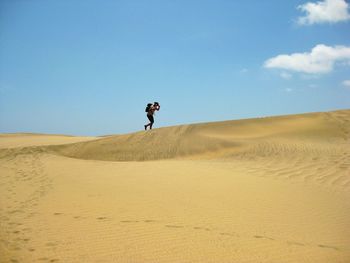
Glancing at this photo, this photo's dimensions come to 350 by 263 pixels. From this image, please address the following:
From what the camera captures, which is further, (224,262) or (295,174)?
(295,174)

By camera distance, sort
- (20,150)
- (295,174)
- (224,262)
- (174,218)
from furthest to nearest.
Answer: (20,150)
(295,174)
(174,218)
(224,262)

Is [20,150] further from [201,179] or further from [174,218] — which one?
[174,218]

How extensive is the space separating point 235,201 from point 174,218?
132 centimetres

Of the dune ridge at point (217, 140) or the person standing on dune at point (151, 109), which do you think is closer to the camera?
the dune ridge at point (217, 140)

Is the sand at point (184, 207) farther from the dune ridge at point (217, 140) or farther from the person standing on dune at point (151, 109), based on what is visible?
the person standing on dune at point (151, 109)

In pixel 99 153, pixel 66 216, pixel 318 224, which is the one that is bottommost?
pixel 318 224

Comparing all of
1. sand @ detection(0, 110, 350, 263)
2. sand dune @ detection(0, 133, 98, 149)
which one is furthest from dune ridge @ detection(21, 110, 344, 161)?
sand dune @ detection(0, 133, 98, 149)

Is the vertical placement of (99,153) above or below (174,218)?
above

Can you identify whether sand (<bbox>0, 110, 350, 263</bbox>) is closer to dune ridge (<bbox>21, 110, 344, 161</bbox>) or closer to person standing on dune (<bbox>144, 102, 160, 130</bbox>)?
dune ridge (<bbox>21, 110, 344, 161</bbox>)

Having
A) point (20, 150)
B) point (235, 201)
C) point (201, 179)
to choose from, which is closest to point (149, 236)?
point (235, 201)

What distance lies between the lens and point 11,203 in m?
5.31

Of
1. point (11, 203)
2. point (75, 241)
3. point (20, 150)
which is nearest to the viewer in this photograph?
point (75, 241)

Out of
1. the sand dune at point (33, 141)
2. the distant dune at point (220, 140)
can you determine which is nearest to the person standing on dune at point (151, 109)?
the distant dune at point (220, 140)

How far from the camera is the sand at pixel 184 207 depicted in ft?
12.0
